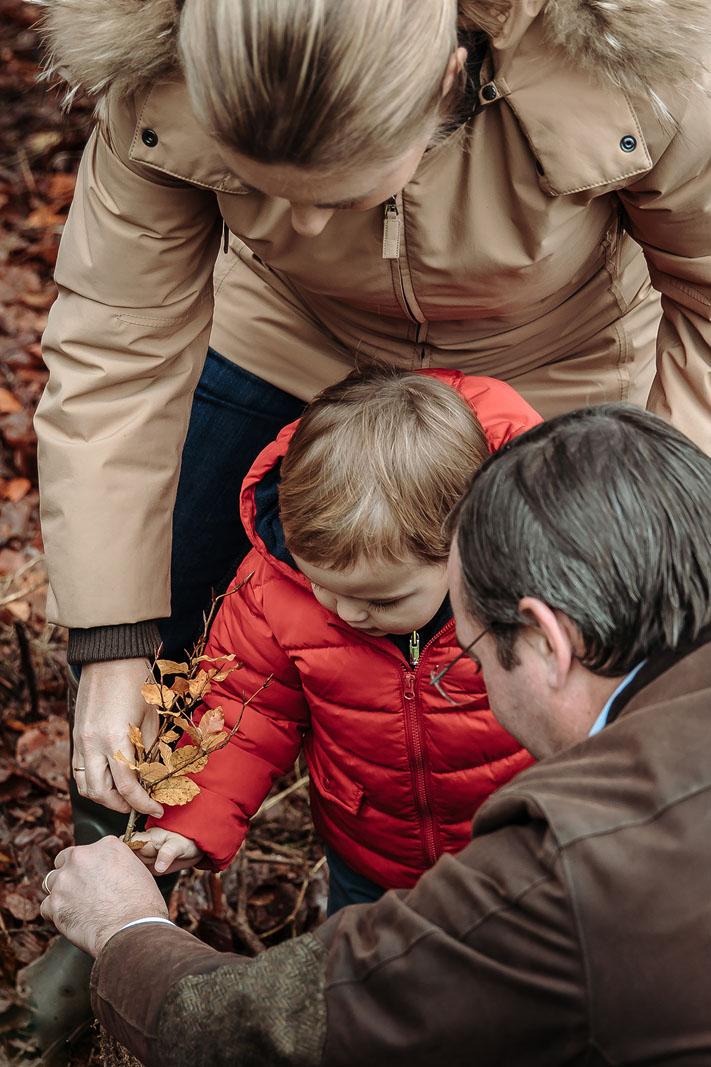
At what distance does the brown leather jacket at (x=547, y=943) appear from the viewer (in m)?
1.45

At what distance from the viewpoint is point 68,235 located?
2506mm

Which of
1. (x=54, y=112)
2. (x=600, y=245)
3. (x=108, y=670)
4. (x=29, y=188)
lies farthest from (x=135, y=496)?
(x=54, y=112)

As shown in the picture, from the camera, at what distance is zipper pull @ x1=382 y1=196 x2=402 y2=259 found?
7.28 ft

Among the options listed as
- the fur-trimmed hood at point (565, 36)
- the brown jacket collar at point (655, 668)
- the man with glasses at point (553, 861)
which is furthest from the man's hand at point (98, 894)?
the fur-trimmed hood at point (565, 36)

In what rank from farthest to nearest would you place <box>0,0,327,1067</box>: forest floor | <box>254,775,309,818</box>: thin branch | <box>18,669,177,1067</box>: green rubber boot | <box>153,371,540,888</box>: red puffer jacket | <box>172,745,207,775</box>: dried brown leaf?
<box>254,775,309,818</box>: thin branch, <box>0,0,327,1067</box>: forest floor, <box>18,669,177,1067</box>: green rubber boot, <box>153,371,540,888</box>: red puffer jacket, <box>172,745,207,775</box>: dried brown leaf

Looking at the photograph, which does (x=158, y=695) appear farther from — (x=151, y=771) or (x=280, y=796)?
(x=280, y=796)

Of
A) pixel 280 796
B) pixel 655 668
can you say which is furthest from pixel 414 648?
pixel 280 796

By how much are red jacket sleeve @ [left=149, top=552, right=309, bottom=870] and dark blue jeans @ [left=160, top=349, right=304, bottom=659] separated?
0.95ft

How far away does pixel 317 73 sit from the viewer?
5.32ft

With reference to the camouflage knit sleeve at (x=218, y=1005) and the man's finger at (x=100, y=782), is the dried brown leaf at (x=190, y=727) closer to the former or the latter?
the man's finger at (x=100, y=782)

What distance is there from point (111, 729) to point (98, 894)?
369 millimetres

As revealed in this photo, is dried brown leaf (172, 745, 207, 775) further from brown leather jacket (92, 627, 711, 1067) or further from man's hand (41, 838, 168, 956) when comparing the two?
brown leather jacket (92, 627, 711, 1067)

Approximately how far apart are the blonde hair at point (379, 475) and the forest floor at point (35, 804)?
4.15ft

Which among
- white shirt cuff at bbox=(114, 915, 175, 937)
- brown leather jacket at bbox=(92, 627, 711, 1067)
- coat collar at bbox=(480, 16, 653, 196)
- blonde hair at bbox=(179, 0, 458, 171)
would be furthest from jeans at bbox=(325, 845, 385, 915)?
blonde hair at bbox=(179, 0, 458, 171)
